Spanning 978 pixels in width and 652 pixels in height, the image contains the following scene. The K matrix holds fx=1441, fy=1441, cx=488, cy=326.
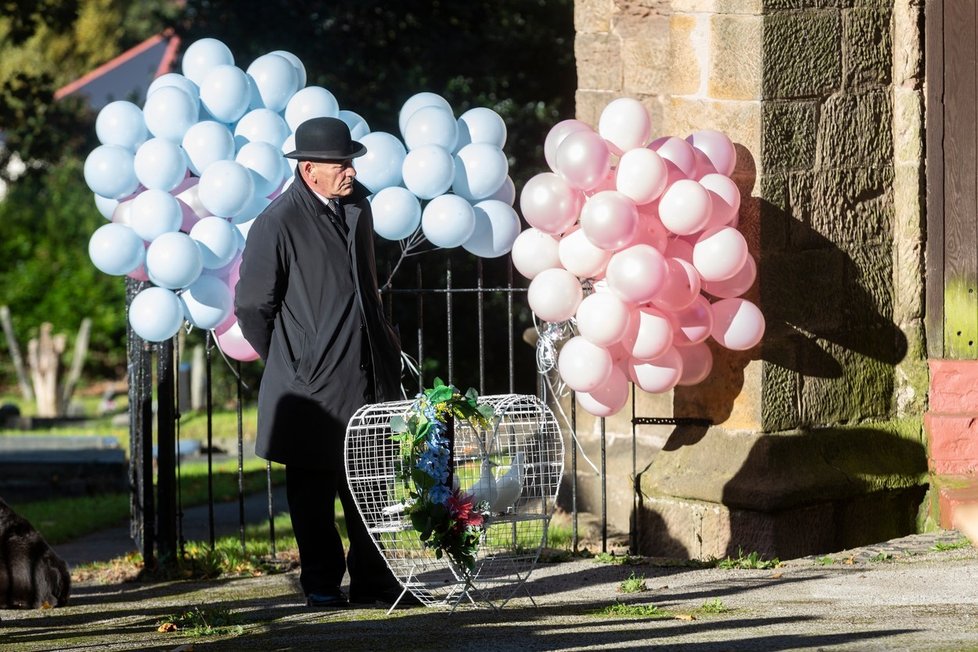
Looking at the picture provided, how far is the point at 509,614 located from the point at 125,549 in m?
4.37

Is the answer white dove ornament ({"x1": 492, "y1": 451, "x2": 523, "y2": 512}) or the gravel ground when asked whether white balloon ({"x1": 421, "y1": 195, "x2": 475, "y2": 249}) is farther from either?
the gravel ground

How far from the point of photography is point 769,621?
4.89 meters

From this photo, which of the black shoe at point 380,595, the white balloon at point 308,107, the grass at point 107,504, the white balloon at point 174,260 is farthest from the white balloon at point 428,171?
the grass at point 107,504

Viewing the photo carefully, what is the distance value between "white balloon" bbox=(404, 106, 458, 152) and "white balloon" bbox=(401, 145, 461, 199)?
0.09 m

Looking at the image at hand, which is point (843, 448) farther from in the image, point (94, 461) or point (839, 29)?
point (94, 461)

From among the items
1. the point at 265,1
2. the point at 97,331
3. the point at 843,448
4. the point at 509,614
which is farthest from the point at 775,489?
the point at 97,331

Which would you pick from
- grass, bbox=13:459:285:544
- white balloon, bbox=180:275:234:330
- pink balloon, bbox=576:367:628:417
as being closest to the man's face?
white balloon, bbox=180:275:234:330

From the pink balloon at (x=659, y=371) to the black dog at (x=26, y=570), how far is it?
2.62 meters

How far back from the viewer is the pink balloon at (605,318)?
5.84m

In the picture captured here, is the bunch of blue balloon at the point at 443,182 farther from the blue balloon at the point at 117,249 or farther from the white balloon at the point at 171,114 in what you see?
the blue balloon at the point at 117,249

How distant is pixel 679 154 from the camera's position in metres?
5.94

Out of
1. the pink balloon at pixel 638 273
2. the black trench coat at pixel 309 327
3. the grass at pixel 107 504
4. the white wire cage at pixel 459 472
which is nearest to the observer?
the white wire cage at pixel 459 472

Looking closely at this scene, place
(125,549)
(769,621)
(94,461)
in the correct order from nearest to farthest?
(769,621), (125,549), (94,461)

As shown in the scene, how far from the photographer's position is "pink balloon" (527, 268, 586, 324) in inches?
238
